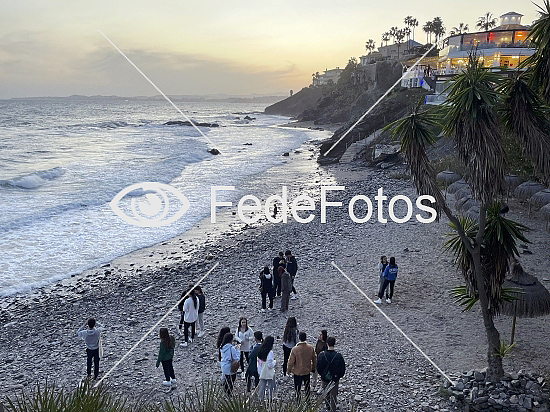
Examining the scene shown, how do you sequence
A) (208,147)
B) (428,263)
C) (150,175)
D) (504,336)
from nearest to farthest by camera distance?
(504,336) < (428,263) < (150,175) < (208,147)

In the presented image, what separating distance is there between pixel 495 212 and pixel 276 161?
36.8 m

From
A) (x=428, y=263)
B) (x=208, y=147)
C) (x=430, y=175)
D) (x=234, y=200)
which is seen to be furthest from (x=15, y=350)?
(x=208, y=147)

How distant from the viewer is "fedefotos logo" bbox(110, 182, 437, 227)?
20594 mm

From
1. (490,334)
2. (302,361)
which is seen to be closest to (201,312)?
(302,361)

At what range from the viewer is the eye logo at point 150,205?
74.6 feet

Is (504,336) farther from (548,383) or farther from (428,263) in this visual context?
(428,263)

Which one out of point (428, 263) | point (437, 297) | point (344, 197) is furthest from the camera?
point (344, 197)

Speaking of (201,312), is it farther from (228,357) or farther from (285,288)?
(228,357)

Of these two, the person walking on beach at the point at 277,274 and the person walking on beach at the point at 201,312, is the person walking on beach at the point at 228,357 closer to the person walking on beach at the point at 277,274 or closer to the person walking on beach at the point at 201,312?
the person walking on beach at the point at 201,312

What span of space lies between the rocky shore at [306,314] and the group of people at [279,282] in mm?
330

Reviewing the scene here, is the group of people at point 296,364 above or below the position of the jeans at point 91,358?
above

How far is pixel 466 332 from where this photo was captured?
31.8 feet

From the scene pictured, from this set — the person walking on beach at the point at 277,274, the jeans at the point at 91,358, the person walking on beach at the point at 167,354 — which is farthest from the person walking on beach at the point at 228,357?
the person walking on beach at the point at 277,274

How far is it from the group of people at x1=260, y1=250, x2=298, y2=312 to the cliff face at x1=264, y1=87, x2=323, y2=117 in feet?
468
